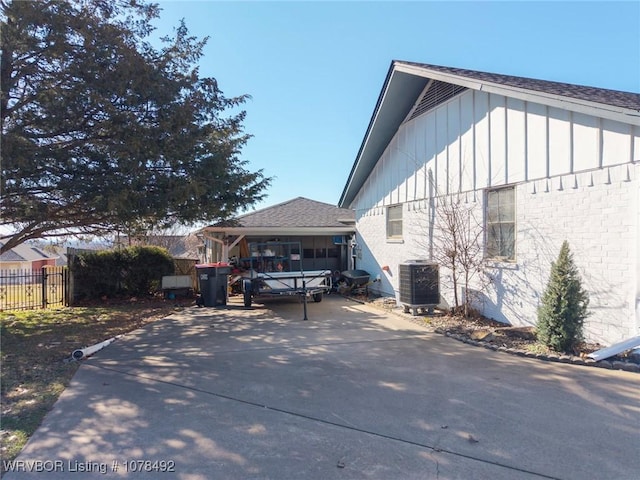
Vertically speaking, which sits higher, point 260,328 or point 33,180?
point 33,180

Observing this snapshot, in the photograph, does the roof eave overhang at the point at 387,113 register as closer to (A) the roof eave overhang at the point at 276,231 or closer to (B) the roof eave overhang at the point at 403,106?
(B) the roof eave overhang at the point at 403,106

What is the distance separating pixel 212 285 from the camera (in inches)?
485

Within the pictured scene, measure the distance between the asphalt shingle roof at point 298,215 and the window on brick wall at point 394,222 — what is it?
3.90 m

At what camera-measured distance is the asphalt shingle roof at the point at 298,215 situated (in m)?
16.3

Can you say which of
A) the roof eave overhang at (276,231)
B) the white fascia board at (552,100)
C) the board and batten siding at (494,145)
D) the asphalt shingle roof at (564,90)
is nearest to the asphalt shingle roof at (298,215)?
the roof eave overhang at (276,231)

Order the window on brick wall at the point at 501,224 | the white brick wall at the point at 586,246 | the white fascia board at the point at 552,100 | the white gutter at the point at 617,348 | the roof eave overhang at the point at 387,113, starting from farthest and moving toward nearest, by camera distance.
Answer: the roof eave overhang at the point at 387,113 → the window on brick wall at the point at 501,224 → the white brick wall at the point at 586,246 → the white fascia board at the point at 552,100 → the white gutter at the point at 617,348

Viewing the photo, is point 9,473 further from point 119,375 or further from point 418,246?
point 418,246

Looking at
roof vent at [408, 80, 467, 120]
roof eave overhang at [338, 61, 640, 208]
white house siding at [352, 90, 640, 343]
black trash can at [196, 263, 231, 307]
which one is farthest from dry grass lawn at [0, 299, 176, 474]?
roof vent at [408, 80, 467, 120]

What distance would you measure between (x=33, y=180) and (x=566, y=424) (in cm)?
935

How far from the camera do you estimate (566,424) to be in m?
A: 3.95

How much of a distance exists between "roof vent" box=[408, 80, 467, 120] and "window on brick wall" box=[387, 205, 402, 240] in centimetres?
289

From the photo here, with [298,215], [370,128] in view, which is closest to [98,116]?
[370,128]

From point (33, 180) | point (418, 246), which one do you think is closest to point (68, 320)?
point (33, 180)

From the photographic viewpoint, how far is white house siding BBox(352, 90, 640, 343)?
611cm
